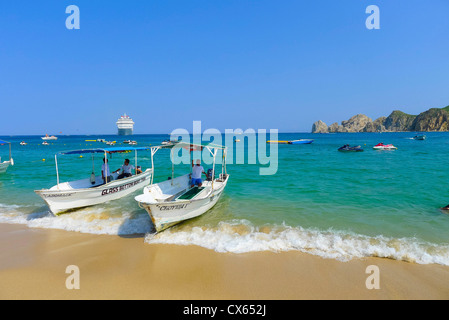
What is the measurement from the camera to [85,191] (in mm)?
10836

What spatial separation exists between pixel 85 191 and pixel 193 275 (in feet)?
24.6

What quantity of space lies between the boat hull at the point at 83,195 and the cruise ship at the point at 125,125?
483ft

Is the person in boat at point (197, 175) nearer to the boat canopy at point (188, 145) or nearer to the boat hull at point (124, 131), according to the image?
the boat canopy at point (188, 145)

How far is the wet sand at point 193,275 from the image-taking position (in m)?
5.30

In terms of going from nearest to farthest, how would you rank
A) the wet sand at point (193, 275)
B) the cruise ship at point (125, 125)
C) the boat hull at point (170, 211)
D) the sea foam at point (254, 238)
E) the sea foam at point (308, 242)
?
the wet sand at point (193, 275)
the sea foam at point (308, 242)
the sea foam at point (254, 238)
the boat hull at point (170, 211)
the cruise ship at point (125, 125)

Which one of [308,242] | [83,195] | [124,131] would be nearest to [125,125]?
[124,131]

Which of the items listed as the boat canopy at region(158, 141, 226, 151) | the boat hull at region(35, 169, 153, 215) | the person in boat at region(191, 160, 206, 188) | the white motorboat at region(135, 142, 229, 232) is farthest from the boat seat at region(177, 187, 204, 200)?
the boat hull at region(35, 169, 153, 215)

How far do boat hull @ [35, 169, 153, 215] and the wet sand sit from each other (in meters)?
2.53

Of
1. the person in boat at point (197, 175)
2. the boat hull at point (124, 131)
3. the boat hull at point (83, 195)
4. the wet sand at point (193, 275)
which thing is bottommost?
the wet sand at point (193, 275)

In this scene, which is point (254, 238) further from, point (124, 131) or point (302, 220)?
point (124, 131)

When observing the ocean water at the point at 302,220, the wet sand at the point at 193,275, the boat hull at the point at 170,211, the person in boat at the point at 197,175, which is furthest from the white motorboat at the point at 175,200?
the wet sand at the point at 193,275
